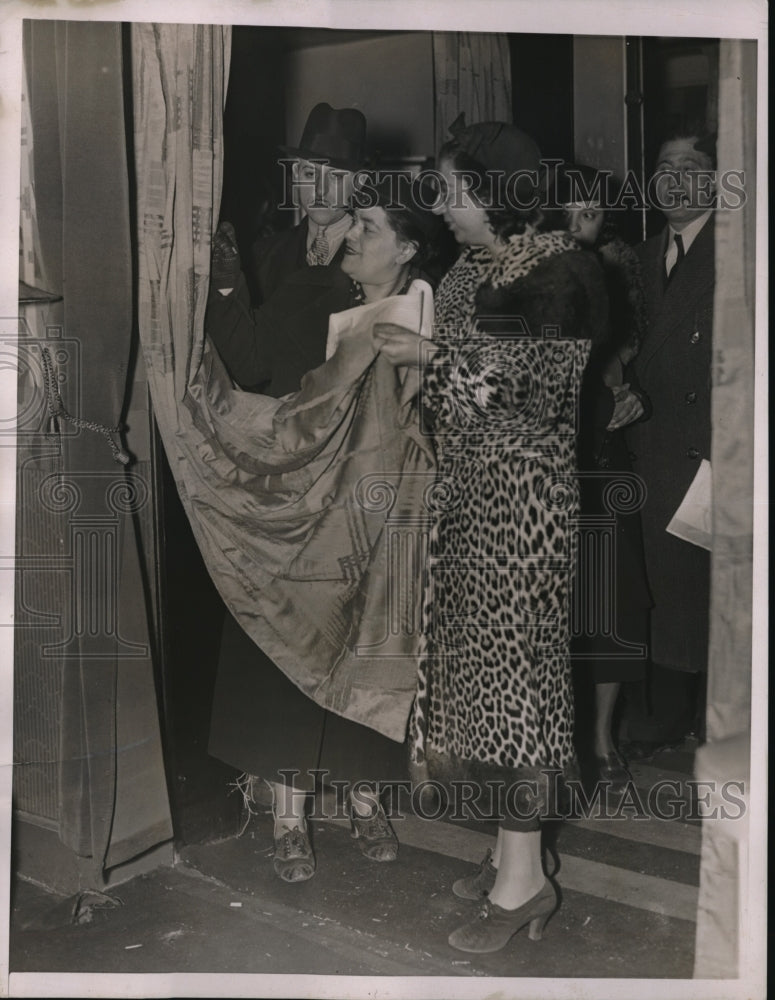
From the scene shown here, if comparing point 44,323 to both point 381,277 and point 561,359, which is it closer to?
point 381,277

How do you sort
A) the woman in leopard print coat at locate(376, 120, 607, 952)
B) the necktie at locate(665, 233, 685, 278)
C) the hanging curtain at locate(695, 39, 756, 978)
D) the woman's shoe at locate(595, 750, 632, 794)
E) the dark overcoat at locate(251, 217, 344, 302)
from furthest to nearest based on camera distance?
the woman's shoe at locate(595, 750, 632, 794) < the necktie at locate(665, 233, 685, 278) < the dark overcoat at locate(251, 217, 344, 302) < the hanging curtain at locate(695, 39, 756, 978) < the woman in leopard print coat at locate(376, 120, 607, 952)

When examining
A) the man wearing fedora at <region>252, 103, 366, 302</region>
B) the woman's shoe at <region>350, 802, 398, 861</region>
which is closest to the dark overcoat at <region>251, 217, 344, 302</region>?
the man wearing fedora at <region>252, 103, 366, 302</region>

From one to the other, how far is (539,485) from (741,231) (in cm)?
70

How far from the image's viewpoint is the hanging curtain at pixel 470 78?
2.53 metres

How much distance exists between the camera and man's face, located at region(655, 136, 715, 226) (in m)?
2.56

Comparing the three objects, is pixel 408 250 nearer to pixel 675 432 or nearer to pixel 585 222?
pixel 585 222

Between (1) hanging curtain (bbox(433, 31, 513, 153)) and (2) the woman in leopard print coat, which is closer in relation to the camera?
(2) the woman in leopard print coat

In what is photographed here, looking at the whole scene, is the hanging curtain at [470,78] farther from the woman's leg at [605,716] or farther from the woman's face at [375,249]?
the woman's leg at [605,716]

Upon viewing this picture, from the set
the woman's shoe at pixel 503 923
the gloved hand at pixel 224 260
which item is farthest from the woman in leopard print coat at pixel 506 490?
the gloved hand at pixel 224 260

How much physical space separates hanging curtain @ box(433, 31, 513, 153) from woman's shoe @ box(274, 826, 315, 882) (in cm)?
156

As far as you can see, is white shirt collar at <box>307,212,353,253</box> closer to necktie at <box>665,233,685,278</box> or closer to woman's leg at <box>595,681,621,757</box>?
necktie at <box>665,233,685,278</box>

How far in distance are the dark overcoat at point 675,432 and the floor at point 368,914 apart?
437mm

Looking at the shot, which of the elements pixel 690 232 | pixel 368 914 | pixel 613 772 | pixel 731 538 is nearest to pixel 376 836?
pixel 368 914

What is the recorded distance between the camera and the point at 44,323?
256 centimetres
